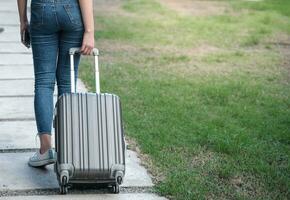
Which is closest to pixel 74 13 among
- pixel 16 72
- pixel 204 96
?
pixel 204 96

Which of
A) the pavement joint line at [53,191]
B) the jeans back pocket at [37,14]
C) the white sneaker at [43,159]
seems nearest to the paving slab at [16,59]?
the white sneaker at [43,159]

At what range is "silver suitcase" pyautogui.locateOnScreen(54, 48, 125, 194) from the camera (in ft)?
12.4

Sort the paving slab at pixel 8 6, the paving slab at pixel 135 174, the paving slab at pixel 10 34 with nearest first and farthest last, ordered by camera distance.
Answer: the paving slab at pixel 135 174
the paving slab at pixel 10 34
the paving slab at pixel 8 6

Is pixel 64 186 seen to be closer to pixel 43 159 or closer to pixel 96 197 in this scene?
pixel 96 197

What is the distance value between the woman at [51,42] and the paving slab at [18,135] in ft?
1.94

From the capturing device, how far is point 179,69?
7.96 metres

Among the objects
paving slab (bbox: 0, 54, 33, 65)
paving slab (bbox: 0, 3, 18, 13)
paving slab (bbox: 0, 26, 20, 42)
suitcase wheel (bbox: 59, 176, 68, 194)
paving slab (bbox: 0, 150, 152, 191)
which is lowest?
paving slab (bbox: 0, 3, 18, 13)

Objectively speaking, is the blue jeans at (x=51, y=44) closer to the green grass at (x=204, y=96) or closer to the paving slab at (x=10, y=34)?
the green grass at (x=204, y=96)

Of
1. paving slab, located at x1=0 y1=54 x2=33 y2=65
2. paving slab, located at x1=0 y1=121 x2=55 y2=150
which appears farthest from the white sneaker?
paving slab, located at x1=0 y1=54 x2=33 y2=65

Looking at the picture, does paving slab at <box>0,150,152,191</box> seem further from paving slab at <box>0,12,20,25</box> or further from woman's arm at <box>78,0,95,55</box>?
paving slab at <box>0,12,20,25</box>

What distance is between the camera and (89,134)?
12.6 feet

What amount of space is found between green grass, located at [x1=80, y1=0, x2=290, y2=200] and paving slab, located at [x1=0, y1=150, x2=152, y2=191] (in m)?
0.17

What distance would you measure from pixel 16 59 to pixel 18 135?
10.9 ft

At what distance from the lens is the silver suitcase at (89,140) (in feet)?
12.4
